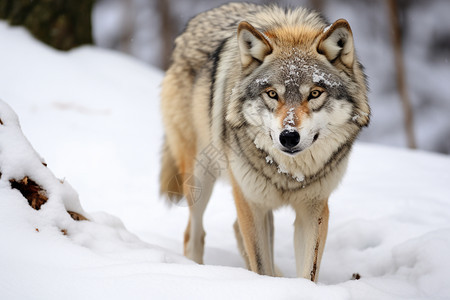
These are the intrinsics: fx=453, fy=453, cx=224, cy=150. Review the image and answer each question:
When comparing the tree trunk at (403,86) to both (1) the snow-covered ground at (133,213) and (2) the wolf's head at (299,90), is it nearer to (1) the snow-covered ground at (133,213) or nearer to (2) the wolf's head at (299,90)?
(1) the snow-covered ground at (133,213)

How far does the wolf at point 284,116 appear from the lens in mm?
2576

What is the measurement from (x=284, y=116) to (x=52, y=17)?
248 inches

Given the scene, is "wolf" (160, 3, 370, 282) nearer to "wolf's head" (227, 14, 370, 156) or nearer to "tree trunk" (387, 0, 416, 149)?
"wolf's head" (227, 14, 370, 156)

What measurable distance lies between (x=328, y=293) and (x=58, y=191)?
1.52 metres

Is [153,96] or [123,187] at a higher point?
[153,96]

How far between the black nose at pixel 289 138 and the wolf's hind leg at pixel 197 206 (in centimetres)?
162

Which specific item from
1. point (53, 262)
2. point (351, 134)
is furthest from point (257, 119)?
point (53, 262)

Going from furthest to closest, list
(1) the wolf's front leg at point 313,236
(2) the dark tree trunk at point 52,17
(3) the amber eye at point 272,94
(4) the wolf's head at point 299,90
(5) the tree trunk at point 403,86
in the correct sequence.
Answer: (5) the tree trunk at point 403,86, (2) the dark tree trunk at point 52,17, (1) the wolf's front leg at point 313,236, (3) the amber eye at point 272,94, (4) the wolf's head at point 299,90

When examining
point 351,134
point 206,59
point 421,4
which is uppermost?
point 421,4

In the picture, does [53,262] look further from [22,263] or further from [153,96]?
[153,96]

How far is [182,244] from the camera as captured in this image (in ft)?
14.2

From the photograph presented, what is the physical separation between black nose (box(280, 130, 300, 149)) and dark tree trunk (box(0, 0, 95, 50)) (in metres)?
6.34

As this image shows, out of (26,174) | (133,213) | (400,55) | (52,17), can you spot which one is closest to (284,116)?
(26,174)

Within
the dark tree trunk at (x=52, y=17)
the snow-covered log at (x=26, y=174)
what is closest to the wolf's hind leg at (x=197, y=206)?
the snow-covered log at (x=26, y=174)
